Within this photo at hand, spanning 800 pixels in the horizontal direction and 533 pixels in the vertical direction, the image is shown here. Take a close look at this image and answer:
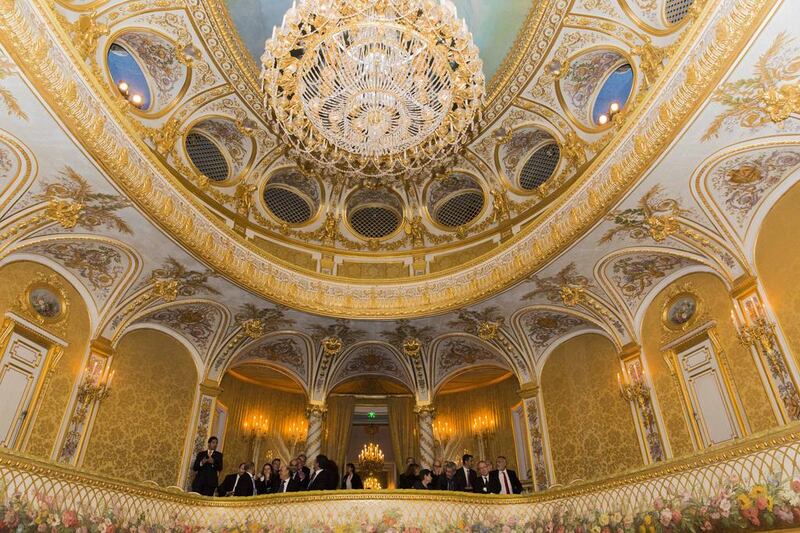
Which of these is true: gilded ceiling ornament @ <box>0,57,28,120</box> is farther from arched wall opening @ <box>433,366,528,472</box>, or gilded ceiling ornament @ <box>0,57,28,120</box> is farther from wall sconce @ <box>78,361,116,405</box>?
arched wall opening @ <box>433,366,528,472</box>

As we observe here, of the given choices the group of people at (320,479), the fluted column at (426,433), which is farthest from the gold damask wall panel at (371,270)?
the group of people at (320,479)

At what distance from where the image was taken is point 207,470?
11.7 meters

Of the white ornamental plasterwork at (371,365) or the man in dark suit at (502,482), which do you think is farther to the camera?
the white ornamental plasterwork at (371,365)

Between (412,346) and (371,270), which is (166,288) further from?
(412,346)

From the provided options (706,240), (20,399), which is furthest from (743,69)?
(20,399)

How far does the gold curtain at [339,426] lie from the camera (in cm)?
1584

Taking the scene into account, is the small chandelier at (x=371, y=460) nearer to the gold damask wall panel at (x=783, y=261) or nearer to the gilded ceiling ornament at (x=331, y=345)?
the gilded ceiling ornament at (x=331, y=345)

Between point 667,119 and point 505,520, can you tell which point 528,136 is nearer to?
point 667,119

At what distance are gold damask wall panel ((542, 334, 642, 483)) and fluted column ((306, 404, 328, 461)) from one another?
6.02 metres

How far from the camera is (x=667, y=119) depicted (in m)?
8.32

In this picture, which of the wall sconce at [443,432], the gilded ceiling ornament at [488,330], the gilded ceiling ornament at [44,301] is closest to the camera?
the gilded ceiling ornament at [44,301]

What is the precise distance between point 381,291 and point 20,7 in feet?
29.6

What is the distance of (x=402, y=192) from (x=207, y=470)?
8577mm

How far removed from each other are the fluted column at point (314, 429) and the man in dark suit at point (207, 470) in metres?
2.80
